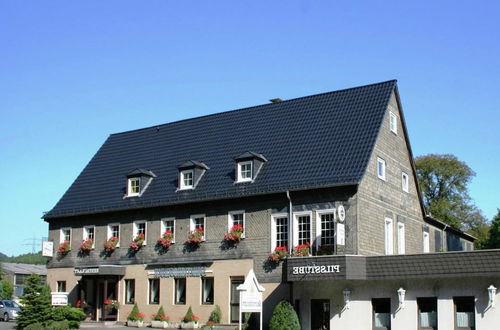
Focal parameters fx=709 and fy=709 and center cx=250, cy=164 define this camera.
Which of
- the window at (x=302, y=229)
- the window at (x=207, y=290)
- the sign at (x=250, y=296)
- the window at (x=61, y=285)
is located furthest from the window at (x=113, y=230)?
the sign at (x=250, y=296)

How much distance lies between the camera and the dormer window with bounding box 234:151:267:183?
36094 mm

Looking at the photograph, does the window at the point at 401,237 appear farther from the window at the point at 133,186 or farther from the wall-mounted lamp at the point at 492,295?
the window at the point at 133,186

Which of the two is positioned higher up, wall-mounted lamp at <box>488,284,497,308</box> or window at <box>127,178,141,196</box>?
window at <box>127,178,141,196</box>

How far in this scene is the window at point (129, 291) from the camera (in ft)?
131

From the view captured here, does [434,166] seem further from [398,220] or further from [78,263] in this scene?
[78,263]

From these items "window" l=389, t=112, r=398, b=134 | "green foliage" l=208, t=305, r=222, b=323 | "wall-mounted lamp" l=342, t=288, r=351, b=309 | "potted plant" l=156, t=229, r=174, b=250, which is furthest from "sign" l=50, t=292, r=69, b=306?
"window" l=389, t=112, r=398, b=134

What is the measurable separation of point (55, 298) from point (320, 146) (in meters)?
15.2

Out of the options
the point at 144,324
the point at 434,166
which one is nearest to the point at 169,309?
the point at 144,324

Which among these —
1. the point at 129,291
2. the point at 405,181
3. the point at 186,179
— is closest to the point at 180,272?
the point at 129,291

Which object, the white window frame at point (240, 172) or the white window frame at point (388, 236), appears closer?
the white window frame at point (388, 236)

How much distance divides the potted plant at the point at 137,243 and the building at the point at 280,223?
0.06 metres

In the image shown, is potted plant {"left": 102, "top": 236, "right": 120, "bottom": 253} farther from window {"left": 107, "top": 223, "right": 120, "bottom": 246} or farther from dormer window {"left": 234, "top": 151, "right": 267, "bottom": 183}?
dormer window {"left": 234, "top": 151, "right": 267, "bottom": 183}

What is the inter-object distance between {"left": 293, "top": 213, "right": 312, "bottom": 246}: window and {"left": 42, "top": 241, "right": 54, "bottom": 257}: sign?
18322 mm

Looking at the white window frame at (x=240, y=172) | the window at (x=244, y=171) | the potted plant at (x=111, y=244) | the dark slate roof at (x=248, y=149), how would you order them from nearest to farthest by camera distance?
the dark slate roof at (x=248, y=149), the white window frame at (x=240, y=172), the window at (x=244, y=171), the potted plant at (x=111, y=244)
